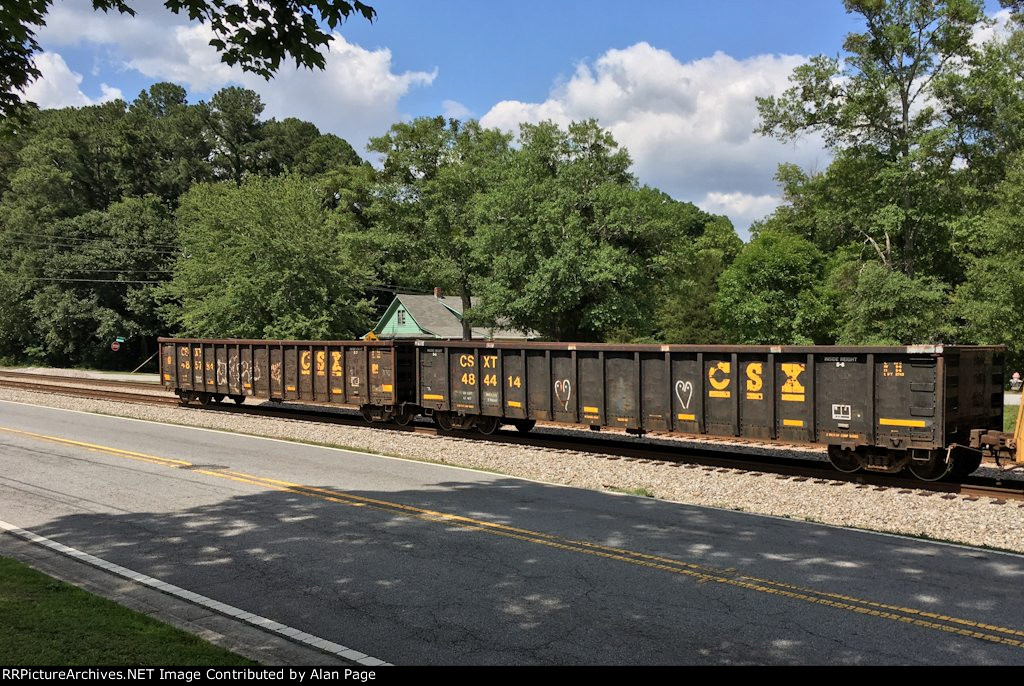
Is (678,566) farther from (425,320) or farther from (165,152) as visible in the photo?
(165,152)

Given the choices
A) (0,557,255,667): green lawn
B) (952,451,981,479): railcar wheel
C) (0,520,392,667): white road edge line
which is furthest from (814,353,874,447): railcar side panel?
(0,557,255,667): green lawn

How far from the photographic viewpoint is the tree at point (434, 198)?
53188 millimetres

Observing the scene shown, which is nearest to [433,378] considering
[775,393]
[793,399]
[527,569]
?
[775,393]

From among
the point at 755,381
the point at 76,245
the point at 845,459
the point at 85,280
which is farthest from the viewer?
the point at 76,245

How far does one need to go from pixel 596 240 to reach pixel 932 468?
3242cm

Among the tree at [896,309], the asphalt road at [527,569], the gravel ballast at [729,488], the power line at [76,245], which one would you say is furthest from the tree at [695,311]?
the asphalt road at [527,569]

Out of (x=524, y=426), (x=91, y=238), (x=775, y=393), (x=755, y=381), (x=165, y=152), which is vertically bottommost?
(x=524, y=426)

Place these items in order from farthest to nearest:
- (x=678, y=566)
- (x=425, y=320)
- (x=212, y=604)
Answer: (x=425, y=320) → (x=678, y=566) → (x=212, y=604)

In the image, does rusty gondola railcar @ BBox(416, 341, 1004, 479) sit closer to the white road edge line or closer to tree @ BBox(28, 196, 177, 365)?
the white road edge line

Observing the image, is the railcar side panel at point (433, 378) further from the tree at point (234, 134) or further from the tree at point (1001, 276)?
the tree at point (234, 134)

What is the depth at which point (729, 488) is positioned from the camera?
1401 cm

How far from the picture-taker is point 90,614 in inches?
277

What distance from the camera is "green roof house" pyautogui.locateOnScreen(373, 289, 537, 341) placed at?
63.1m
